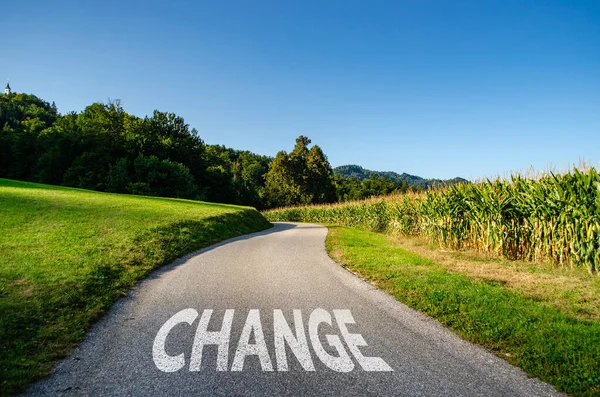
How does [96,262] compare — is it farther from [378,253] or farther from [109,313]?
[378,253]

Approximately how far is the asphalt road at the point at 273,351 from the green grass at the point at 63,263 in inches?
16.3

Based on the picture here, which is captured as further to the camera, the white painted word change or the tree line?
the tree line

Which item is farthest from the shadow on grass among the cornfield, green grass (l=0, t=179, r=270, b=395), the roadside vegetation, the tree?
the tree

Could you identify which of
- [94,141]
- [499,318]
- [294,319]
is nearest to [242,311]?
[294,319]

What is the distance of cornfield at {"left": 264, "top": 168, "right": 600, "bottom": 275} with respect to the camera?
8.58m

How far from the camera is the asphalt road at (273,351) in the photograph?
3.28 meters

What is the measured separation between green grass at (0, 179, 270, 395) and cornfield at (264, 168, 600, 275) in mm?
9764

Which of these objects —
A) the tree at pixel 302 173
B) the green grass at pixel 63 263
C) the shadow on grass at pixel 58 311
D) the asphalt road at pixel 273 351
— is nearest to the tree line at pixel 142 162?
the tree at pixel 302 173

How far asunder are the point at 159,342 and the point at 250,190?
74.5m

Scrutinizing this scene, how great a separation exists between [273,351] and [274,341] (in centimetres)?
28

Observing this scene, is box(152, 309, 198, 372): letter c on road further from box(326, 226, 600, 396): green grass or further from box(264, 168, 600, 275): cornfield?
box(264, 168, 600, 275): cornfield

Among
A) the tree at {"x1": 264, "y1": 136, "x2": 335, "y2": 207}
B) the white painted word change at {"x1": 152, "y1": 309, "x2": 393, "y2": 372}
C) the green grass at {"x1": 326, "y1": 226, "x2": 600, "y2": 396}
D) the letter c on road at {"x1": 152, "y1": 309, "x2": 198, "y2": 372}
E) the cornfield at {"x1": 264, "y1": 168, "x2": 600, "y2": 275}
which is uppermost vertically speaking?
the tree at {"x1": 264, "y1": 136, "x2": 335, "y2": 207}

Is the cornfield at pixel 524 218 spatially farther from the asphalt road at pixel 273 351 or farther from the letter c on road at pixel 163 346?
the letter c on road at pixel 163 346

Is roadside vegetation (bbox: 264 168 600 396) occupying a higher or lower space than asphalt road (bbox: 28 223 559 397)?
higher
